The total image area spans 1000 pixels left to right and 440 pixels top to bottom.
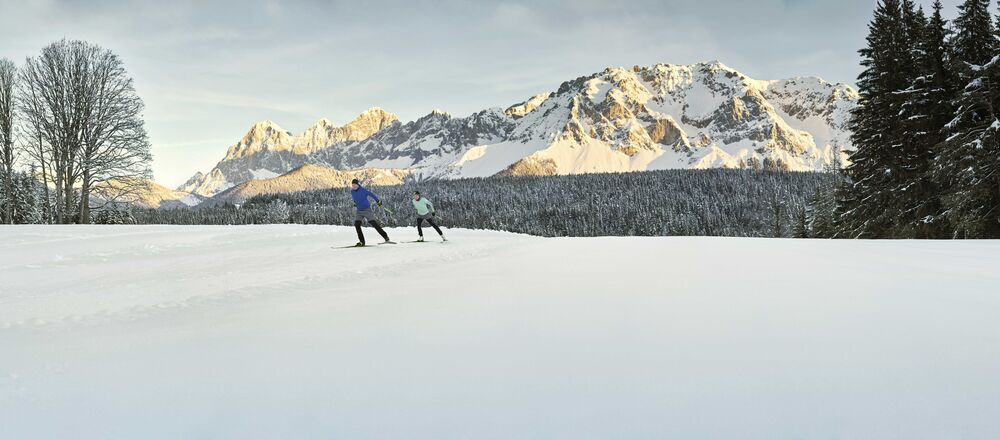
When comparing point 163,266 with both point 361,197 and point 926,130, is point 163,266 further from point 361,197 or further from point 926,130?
point 926,130

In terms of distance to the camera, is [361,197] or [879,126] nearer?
[361,197]

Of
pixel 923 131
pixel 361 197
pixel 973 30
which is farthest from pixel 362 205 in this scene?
pixel 973 30

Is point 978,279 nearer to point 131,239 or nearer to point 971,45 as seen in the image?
point 131,239

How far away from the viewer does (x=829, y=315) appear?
5.56 metres

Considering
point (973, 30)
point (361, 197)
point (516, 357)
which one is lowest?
point (516, 357)

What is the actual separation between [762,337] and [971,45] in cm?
2885

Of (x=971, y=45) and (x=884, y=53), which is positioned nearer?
(x=971, y=45)

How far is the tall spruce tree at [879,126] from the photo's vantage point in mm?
26297

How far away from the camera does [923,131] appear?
24812mm

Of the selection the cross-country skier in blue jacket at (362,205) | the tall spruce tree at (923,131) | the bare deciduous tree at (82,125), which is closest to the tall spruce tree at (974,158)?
the tall spruce tree at (923,131)

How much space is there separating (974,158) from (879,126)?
23.4ft

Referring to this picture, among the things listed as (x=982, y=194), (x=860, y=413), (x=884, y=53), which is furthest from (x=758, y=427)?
(x=884, y=53)

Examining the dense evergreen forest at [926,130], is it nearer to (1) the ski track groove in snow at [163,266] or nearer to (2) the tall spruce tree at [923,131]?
(2) the tall spruce tree at [923,131]

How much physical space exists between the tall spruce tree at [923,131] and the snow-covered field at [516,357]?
1934 centimetres
